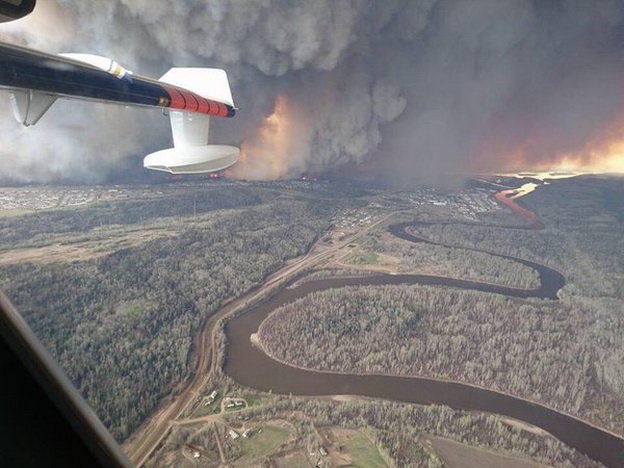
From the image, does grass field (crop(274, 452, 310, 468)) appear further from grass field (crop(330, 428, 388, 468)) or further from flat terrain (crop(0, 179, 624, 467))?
grass field (crop(330, 428, 388, 468))

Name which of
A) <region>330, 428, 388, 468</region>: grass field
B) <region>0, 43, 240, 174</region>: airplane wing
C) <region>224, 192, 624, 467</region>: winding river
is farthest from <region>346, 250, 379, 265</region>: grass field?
<region>0, 43, 240, 174</region>: airplane wing

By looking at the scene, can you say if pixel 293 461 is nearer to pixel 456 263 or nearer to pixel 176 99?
pixel 176 99

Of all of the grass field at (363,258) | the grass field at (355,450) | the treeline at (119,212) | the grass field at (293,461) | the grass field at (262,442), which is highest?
the treeline at (119,212)

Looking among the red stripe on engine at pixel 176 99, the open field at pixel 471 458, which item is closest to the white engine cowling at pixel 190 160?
the red stripe on engine at pixel 176 99

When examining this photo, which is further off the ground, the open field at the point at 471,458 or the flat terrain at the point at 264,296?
the flat terrain at the point at 264,296

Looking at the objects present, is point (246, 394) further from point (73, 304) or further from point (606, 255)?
point (606, 255)

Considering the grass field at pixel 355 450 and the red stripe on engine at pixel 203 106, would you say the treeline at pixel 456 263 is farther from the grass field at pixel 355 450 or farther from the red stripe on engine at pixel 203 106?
the red stripe on engine at pixel 203 106

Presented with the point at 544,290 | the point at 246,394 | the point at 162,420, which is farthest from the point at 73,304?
the point at 544,290
